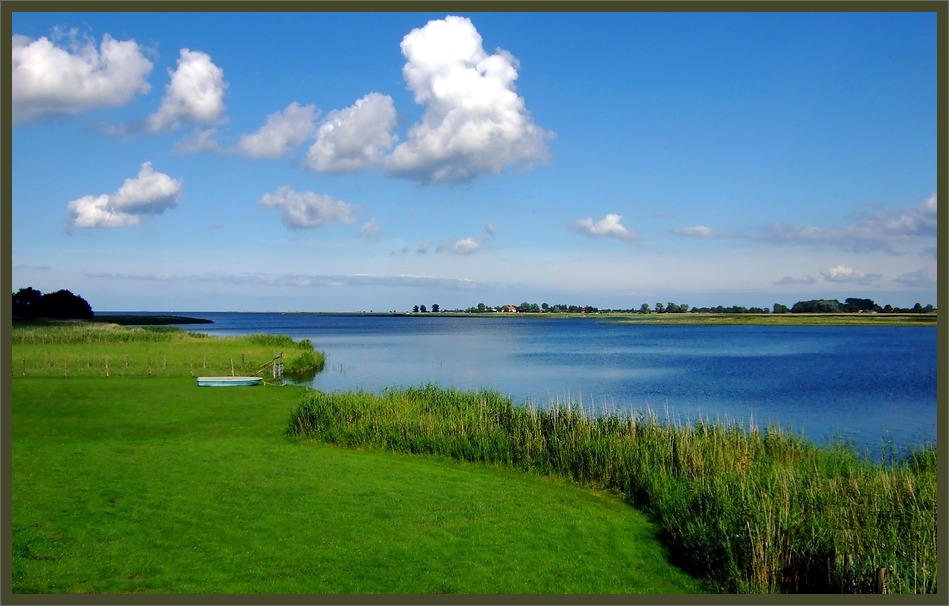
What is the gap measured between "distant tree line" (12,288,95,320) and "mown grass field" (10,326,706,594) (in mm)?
54994

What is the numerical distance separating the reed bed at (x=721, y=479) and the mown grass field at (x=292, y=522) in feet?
1.92

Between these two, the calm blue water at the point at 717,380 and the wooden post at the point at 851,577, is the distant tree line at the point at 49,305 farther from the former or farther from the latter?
the wooden post at the point at 851,577

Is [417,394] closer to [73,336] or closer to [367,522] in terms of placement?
[367,522]

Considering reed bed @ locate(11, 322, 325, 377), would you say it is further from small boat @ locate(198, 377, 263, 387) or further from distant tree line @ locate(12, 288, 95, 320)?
distant tree line @ locate(12, 288, 95, 320)

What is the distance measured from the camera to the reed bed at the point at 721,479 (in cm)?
1011

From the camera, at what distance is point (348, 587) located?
361 inches

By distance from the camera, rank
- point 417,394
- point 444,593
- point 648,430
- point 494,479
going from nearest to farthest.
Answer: point 444,593
point 494,479
point 648,430
point 417,394

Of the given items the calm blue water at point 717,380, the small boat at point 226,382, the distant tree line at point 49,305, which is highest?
the distant tree line at point 49,305

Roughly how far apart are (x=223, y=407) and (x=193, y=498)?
11660 millimetres

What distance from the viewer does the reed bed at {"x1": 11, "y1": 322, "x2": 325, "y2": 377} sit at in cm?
3578

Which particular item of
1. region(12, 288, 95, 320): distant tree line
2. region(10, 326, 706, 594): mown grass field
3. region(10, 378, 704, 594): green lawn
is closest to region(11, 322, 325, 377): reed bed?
region(12, 288, 95, 320): distant tree line

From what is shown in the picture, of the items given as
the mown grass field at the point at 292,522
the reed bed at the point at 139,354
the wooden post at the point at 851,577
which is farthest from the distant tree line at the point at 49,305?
the wooden post at the point at 851,577

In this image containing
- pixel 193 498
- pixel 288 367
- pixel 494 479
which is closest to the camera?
pixel 193 498

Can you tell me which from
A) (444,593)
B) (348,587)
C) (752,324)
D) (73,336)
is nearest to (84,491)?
(348,587)
